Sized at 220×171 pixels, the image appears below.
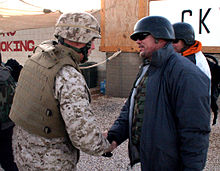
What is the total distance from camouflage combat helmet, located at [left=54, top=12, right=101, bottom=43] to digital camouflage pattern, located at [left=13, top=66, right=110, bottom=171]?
29cm

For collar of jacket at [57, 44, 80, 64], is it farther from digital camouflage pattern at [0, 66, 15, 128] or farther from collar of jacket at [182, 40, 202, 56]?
collar of jacket at [182, 40, 202, 56]

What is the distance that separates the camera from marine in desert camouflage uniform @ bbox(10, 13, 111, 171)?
1.57 metres

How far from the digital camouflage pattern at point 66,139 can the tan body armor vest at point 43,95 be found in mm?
57

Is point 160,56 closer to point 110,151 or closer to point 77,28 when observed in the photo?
point 77,28

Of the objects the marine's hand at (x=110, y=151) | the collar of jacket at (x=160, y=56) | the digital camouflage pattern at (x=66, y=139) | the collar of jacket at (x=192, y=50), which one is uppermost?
the collar of jacket at (x=160, y=56)

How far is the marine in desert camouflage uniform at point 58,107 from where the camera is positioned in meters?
1.57

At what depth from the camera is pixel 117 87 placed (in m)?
7.75

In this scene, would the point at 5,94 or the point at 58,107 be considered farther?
the point at 5,94

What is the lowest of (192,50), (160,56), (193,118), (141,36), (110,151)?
(110,151)

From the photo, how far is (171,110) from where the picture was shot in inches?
59.7

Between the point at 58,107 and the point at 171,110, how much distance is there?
2.54ft

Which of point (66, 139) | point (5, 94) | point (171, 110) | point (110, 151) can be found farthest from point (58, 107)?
point (5, 94)

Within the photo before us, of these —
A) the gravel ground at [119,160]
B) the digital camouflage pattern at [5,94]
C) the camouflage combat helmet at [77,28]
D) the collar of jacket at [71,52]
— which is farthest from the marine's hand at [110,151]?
the gravel ground at [119,160]

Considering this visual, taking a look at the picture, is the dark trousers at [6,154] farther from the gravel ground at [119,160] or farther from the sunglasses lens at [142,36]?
the sunglasses lens at [142,36]
